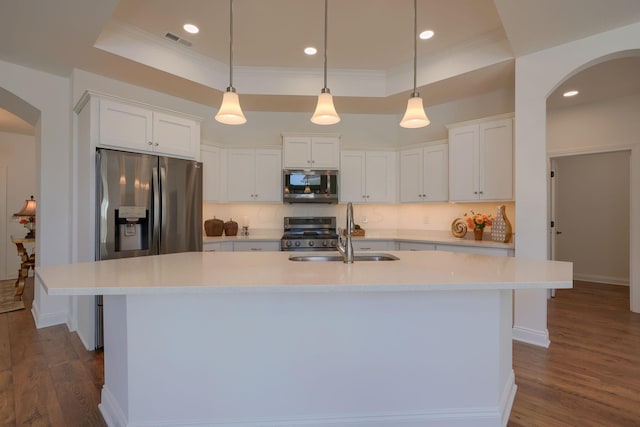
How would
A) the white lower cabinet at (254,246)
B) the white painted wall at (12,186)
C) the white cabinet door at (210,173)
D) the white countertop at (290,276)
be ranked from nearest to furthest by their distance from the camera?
1. the white countertop at (290,276)
2. the white lower cabinet at (254,246)
3. the white cabinet door at (210,173)
4. the white painted wall at (12,186)

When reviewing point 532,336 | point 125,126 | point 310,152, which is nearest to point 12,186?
point 125,126

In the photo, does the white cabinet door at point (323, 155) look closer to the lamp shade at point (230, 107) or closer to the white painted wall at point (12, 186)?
the lamp shade at point (230, 107)

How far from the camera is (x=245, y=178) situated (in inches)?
173

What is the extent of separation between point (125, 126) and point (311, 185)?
7.37 feet

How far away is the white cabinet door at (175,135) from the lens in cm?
319

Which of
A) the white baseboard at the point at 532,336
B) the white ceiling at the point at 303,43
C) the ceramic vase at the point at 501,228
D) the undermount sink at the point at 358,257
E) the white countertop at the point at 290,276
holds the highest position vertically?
the white ceiling at the point at 303,43

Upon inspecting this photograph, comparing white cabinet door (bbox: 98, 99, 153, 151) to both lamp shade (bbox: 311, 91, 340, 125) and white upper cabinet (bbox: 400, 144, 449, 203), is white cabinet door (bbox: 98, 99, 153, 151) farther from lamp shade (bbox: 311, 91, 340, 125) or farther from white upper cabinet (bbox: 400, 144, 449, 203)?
white upper cabinet (bbox: 400, 144, 449, 203)

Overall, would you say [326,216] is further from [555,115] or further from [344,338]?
[555,115]

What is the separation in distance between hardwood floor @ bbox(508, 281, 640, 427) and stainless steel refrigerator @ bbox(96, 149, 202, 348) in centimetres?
317

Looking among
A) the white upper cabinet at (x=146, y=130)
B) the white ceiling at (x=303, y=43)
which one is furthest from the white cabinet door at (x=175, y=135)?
the white ceiling at (x=303, y=43)

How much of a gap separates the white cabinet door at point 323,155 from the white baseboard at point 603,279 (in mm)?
4975

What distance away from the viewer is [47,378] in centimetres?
234

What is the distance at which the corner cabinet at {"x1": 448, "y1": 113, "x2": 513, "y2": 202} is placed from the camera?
3477 mm

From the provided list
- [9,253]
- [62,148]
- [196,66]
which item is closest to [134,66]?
[196,66]
